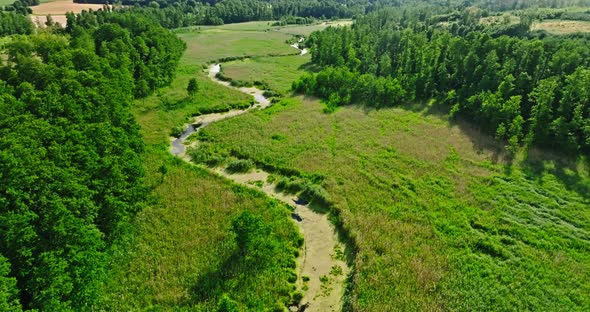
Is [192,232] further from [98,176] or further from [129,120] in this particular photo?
[129,120]

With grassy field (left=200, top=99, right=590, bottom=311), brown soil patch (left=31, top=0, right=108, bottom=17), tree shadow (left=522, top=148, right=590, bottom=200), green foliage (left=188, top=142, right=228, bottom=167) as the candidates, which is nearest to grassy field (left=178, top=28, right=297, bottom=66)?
green foliage (left=188, top=142, right=228, bottom=167)

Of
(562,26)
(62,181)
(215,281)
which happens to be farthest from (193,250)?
(562,26)

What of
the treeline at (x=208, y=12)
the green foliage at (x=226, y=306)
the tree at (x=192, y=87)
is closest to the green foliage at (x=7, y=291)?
the green foliage at (x=226, y=306)

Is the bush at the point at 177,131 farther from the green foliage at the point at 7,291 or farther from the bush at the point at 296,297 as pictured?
the green foliage at the point at 7,291

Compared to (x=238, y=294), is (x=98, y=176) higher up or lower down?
higher up

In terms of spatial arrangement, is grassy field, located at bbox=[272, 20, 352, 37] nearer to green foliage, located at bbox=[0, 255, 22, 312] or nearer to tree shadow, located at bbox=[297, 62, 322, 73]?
tree shadow, located at bbox=[297, 62, 322, 73]

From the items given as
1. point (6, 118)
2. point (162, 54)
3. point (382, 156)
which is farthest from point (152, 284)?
point (162, 54)
